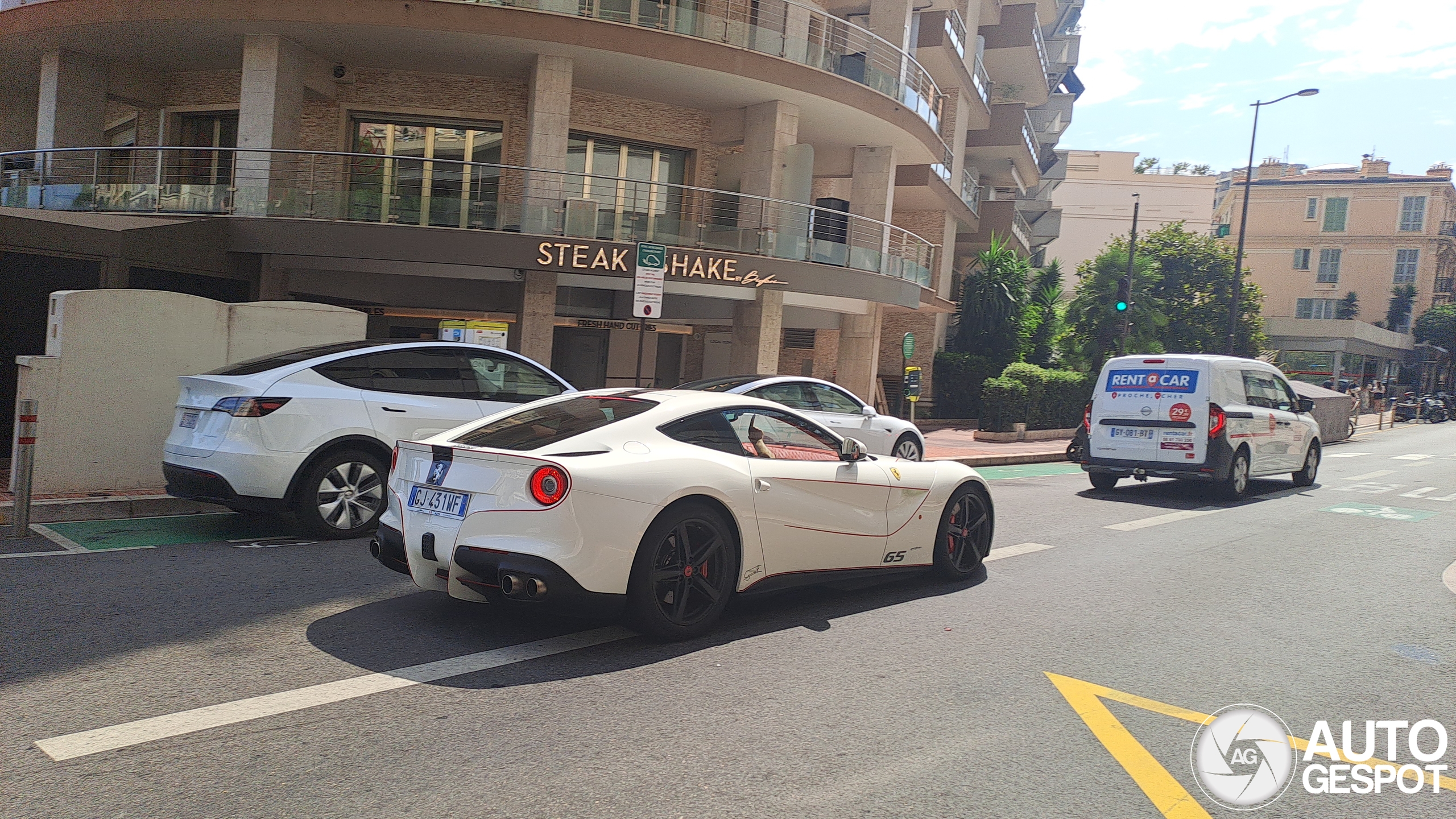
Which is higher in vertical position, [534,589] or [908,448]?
[908,448]

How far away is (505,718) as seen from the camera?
4.11 m

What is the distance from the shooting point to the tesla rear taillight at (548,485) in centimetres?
486

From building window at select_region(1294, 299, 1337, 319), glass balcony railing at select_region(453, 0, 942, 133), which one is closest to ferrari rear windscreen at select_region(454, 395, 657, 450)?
glass balcony railing at select_region(453, 0, 942, 133)

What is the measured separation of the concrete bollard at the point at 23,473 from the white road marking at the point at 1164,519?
962 cm

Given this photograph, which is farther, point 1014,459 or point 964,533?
point 1014,459

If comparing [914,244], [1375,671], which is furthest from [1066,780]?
[914,244]

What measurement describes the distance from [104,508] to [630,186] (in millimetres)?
13406

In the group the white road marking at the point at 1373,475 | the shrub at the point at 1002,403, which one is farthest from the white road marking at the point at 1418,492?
the shrub at the point at 1002,403

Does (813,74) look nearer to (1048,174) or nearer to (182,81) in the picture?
(182,81)

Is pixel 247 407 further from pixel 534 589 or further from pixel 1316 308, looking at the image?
pixel 1316 308

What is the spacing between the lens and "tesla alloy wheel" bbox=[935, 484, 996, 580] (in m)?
7.09

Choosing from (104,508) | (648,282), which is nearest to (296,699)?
(104,508)

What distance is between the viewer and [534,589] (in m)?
4.84

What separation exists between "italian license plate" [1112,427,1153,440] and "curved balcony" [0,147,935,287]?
829 centimetres
